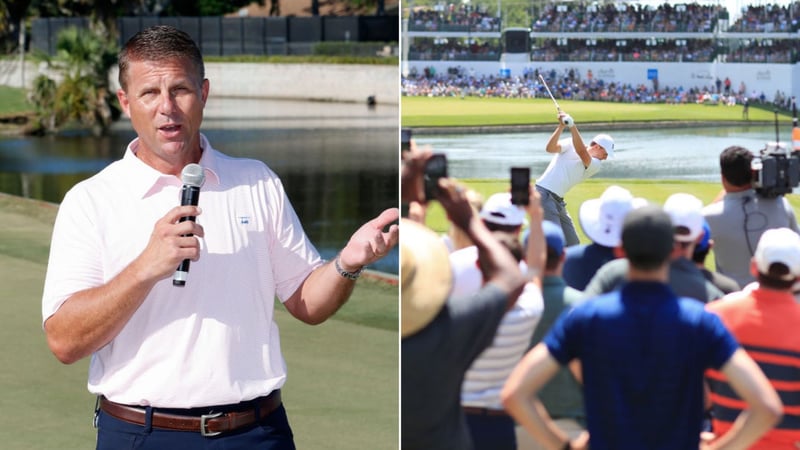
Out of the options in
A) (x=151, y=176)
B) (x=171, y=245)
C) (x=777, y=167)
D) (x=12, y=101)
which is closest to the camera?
(x=777, y=167)

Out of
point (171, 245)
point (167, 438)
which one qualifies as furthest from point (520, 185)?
point (167, 438)

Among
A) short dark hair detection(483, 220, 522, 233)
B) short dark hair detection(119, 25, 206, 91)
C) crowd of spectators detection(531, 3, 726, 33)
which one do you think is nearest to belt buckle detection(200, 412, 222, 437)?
short dark hair detection(119, 25, 206, 91)

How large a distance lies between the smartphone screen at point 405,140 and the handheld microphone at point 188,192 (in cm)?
80

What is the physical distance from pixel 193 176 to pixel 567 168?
1047 millimetres

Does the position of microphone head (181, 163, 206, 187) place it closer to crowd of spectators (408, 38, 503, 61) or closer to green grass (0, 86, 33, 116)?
crowd of spectators (408, 38, 503, 61)

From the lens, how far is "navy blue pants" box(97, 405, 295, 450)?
3326 millimetres

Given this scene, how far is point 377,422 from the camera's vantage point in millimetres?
6898

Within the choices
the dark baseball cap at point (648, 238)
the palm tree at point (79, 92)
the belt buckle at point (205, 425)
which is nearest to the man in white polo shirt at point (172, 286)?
the belt buckle at point (205, 425)

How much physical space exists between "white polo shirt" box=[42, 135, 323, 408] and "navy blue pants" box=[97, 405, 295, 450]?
2.7 inches

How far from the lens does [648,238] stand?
225 cm

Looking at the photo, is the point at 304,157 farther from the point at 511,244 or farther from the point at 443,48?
the point at 511,244

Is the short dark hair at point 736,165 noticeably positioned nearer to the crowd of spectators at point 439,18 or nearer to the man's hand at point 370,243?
the crowd of spectators at point 439,18

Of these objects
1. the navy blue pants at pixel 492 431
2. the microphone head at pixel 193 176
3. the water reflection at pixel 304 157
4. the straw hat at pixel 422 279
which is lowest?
the water reflection at pixel 304 157

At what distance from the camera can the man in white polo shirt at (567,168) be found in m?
2.36
